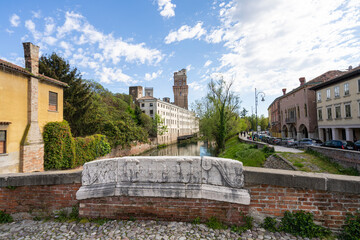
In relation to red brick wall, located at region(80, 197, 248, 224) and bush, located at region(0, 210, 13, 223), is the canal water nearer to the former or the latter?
red brick wall, located at region(80, 197, 248, 224)

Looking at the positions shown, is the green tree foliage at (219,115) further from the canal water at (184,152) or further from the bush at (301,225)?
the bush at (301,225)

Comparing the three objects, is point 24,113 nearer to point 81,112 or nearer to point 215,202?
point 81,112

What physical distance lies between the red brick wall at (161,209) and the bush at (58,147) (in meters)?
12.1

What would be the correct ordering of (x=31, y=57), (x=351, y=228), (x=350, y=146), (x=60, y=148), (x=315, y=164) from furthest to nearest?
(x=350, y=146)
(x=60, y=148)
(x=31, y=57)
(x=315, y=164)
(x=351, y=228)

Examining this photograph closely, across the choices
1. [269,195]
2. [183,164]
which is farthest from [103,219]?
[269,195]

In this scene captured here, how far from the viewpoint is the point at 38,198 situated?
159 inches

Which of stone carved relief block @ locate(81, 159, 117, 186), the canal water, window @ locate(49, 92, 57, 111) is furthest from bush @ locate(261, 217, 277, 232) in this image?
the canal water

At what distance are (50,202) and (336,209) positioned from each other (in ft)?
19.5

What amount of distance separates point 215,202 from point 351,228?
2337 mm

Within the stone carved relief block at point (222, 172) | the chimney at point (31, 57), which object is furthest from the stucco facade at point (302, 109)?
the chimney at point (31, 57)

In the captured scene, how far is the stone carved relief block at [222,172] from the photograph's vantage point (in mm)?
3467

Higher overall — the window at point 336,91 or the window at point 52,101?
the window at point 336,91

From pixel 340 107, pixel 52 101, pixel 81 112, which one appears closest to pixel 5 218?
pixel 52 101

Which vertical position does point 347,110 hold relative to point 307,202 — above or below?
above
